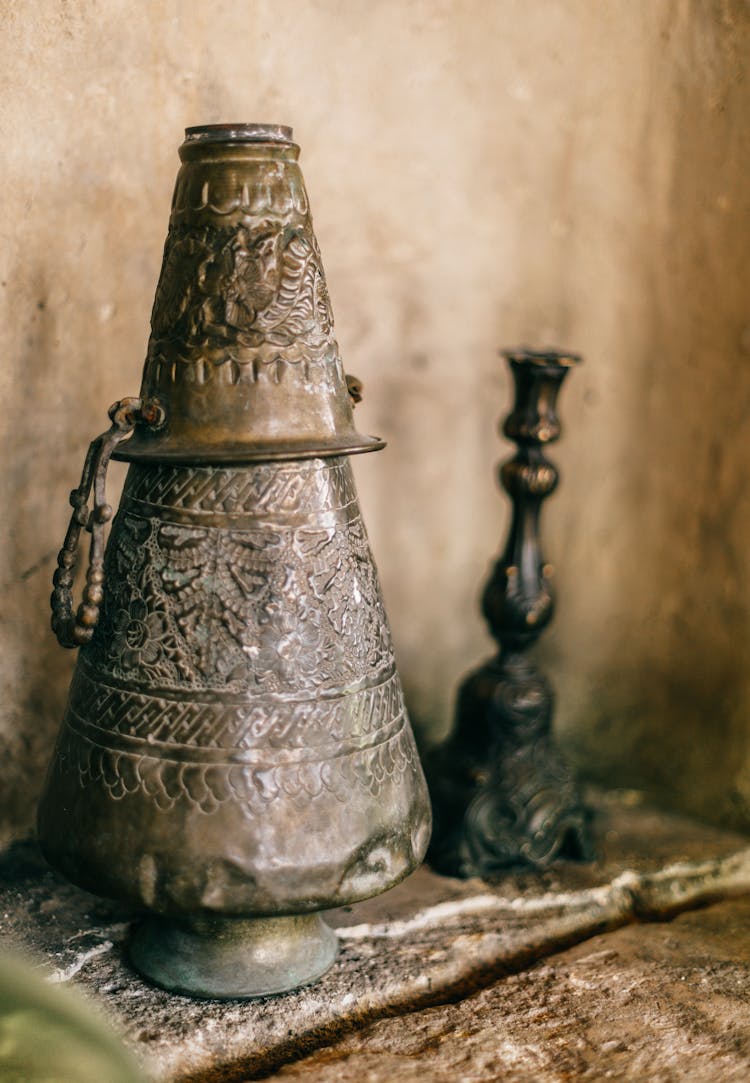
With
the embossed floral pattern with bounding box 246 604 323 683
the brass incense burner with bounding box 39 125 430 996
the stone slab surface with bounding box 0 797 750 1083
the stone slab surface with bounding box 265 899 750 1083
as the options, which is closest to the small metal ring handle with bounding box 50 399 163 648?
the brass incense burner with bounding box 39 125 430 996

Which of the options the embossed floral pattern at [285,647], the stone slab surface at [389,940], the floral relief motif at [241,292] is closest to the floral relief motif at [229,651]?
the embossed floral pattern at [285,647]

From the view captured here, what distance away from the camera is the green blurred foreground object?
116cm

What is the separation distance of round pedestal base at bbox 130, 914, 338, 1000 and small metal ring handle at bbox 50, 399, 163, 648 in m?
0.41

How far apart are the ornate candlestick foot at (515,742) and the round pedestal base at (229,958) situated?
1.39 feet

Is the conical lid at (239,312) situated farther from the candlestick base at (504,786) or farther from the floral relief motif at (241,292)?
the candlestick base at (504,786)

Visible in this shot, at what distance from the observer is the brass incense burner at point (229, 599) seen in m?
1.37

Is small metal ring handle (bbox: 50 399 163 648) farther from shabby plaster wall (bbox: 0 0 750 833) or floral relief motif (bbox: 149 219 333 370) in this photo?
shabby plaster wall (bbox: 0 0 750 833)

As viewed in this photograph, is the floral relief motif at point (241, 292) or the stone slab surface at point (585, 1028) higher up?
the floral relief motif at point (241, 292)

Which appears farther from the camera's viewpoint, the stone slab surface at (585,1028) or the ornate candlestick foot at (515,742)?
the ornate candlestick foot at (515,742)

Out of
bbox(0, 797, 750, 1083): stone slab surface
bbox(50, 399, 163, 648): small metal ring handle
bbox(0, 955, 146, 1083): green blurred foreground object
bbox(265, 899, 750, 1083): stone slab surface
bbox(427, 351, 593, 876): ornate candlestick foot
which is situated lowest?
bbox(265, 899, 750, 1083): stone slab surface

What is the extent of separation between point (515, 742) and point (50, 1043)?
0.95 meters

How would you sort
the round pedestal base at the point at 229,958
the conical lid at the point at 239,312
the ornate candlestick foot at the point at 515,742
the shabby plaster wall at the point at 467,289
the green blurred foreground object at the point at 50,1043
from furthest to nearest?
the ornate candlestick foot at the point at 515,742 < the shabby plaster wall at the point at 467,289 < the round pedestal base at the point at 229,958 < the conical lid at the point at 239,312 < the green blurred foreground object at the point at 50,1043

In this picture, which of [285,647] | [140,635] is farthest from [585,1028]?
[140,635]

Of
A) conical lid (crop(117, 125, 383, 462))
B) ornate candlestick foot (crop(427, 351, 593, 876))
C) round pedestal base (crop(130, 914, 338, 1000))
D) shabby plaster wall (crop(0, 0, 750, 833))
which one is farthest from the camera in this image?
ornate candlestick foot (crop(427, 351, 593, 876))
